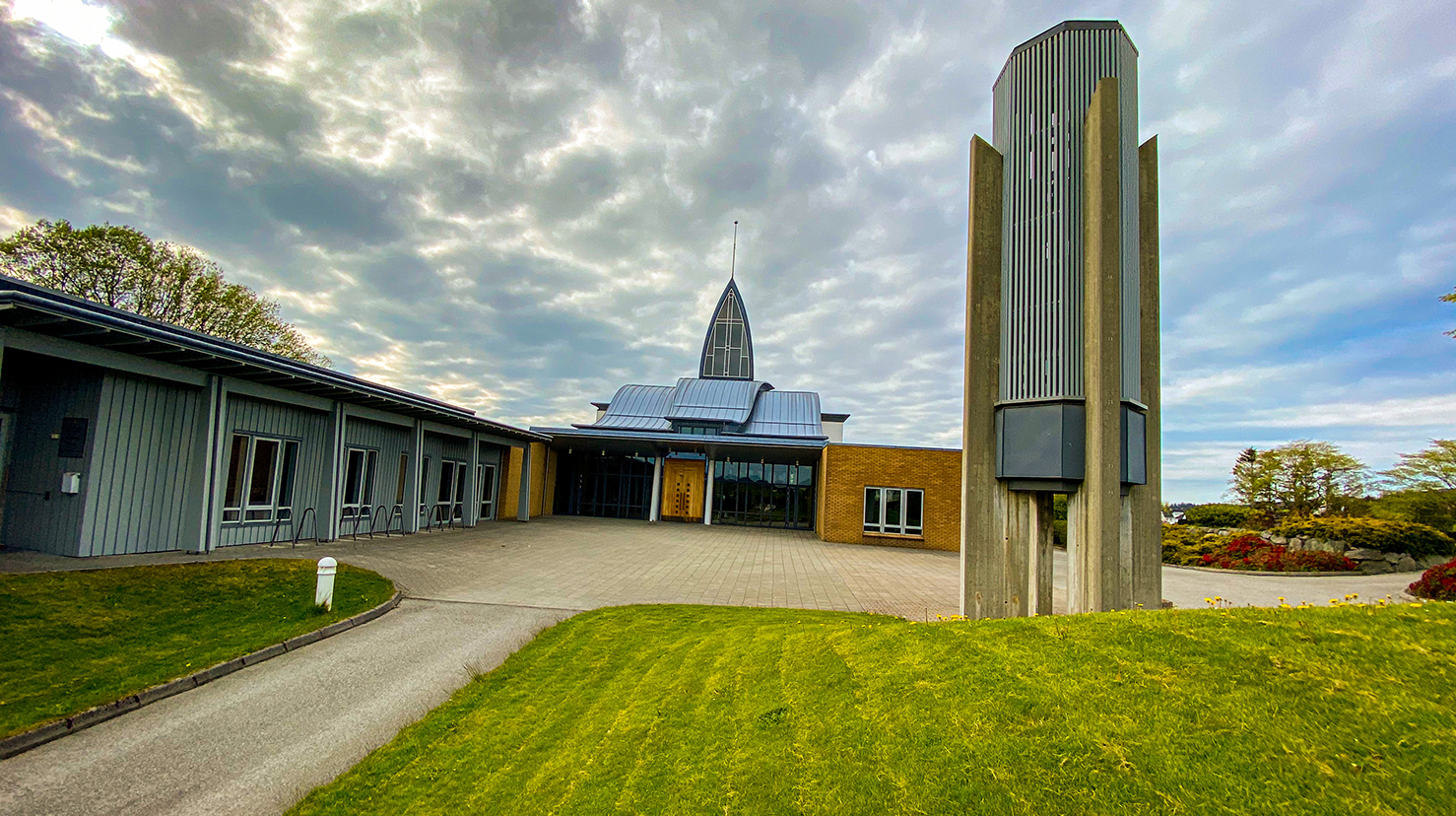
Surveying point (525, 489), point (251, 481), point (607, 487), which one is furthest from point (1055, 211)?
point (607, 487)

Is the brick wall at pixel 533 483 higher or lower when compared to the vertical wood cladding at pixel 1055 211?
lower

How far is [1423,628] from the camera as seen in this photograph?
3.16 metres

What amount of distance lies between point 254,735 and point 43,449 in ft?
32.9

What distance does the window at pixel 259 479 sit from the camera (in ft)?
42.2

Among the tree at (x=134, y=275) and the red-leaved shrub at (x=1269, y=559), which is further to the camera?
the tree at (x=134, y=275)

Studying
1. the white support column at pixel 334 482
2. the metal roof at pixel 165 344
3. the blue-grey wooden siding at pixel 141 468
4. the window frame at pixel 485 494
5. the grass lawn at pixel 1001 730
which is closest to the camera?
the grass lawn at pixel 1001 730

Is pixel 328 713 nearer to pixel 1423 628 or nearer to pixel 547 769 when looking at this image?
pixel 547 769

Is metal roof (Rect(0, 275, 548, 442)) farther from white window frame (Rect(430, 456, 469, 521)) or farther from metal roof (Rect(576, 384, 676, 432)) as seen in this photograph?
metal roof (Rect(576, 384, 676, 432))

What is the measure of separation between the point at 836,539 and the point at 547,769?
20.4 meters

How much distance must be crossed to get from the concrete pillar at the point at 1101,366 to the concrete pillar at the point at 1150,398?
41.6 inches

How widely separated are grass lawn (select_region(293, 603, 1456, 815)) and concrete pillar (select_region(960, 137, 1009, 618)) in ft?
9.88

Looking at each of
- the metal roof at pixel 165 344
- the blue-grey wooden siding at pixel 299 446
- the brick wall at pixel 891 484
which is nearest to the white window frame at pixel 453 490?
the metal roof at pixel 165 344

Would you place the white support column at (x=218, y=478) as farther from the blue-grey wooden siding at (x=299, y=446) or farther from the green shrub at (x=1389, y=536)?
the green shrub at (x=1389, y=536)

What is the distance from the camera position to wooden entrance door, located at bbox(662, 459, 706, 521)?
31984 mm
